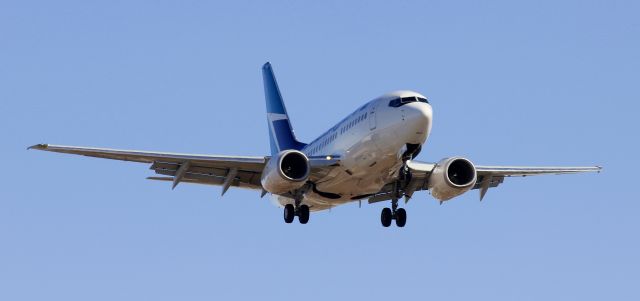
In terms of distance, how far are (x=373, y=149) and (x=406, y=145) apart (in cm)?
142

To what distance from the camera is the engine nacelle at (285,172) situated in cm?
4722

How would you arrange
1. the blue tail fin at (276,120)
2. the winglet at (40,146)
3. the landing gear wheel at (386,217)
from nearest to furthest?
1. the winglet at (40,146)
2. the landing gear wheel at (386,217)
3. the blue tail fin at (276,120)

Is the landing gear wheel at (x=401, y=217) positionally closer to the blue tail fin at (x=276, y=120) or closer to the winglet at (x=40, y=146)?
the blue tail fin at (x=276, y=120)

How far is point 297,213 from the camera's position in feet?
168

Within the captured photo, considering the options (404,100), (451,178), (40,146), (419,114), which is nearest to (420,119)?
(419,114)

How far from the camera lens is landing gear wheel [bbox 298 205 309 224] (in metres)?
50.8

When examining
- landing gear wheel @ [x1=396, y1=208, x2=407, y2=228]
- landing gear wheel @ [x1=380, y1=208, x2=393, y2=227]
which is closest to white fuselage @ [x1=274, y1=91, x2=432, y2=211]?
landing gear wheel @ [x1=380, y1=208, x2=393, y2=227]

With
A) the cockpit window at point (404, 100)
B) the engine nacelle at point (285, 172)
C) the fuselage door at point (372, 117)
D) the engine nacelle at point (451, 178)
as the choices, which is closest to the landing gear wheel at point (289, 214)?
the engine nacelle at point (285, 172)

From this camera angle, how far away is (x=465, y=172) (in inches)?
1935

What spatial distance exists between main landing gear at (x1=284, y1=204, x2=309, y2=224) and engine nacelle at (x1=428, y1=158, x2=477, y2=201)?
501cm

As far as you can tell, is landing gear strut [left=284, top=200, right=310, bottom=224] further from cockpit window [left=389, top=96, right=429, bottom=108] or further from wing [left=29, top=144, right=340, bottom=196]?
cockpit window [left=389, top=96, right=429, bottom=108]

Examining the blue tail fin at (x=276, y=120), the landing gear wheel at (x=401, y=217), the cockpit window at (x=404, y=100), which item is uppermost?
the blue tail fin at (x=276, y=120)

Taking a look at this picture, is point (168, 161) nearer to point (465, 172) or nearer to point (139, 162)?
point (139, 162)

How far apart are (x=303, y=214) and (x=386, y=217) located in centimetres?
340
